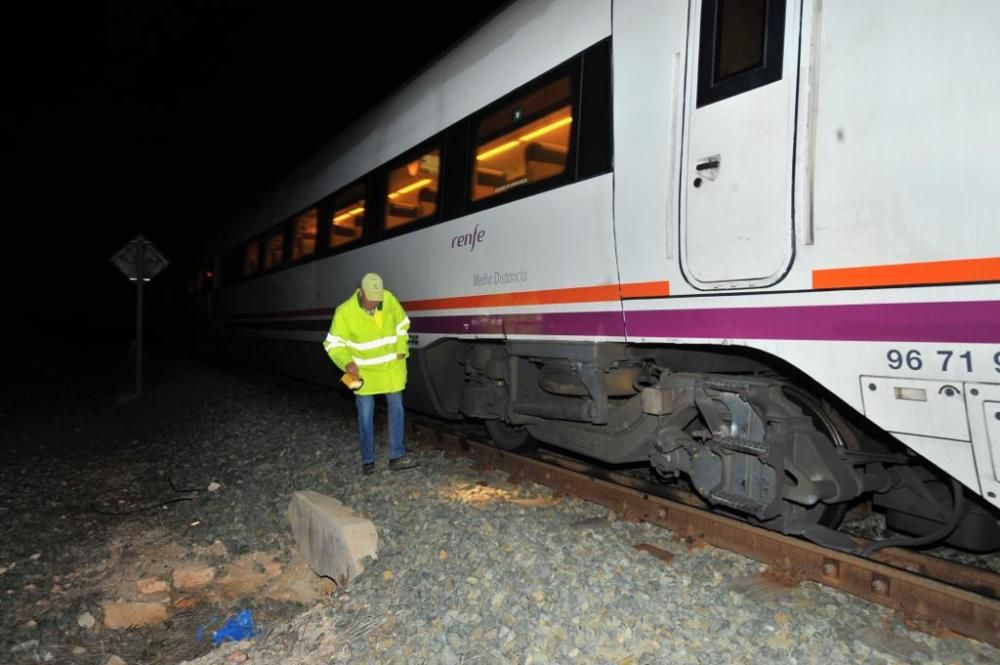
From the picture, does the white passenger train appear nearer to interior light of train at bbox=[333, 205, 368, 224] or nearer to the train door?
the train door

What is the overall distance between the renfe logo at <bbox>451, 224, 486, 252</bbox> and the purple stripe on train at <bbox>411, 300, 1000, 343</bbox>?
3.30ft

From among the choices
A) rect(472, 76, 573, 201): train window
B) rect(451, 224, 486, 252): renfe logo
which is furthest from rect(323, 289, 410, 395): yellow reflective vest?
rect(472, 76, 573, 201): train window

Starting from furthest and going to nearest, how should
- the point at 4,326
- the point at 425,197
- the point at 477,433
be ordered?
the point at 4,326 → the point at 477,433 → the point at 425,197

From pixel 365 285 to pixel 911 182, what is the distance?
3.84 metres

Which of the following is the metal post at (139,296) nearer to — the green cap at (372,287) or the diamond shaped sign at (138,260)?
the diamond shaped sign at (138,260)

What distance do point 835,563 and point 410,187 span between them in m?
4.66

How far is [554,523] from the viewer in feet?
13.7

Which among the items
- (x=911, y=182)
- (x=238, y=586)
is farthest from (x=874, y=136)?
(x=238, y=586)

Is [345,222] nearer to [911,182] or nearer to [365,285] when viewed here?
[365,285]

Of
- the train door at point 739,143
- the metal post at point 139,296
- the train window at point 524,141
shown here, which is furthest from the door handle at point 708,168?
the metal post at point 139,296

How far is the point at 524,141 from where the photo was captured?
187 inches

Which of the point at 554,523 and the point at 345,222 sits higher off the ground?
the point at 345,222

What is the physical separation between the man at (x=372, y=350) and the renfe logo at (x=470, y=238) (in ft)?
2.30

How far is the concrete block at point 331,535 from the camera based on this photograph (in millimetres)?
4035
